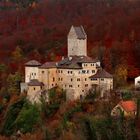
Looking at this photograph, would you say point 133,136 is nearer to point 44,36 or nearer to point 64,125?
point 64,125

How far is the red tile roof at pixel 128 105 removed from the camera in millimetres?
60969

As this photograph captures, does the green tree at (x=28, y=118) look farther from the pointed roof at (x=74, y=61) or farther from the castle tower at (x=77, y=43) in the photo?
the castle tower at (x=77, y=43)

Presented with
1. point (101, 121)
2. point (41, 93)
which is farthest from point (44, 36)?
point (101, 121)

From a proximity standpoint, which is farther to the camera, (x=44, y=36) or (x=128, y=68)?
(x=44, y=36)

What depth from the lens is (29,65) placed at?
2776 inches

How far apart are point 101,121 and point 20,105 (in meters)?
12.5

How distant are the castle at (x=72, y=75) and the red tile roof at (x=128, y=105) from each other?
446 cm

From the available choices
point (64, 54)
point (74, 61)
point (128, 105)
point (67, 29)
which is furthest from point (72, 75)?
point (67, 29)

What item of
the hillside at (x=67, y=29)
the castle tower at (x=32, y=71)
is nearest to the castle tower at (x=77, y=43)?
the castle tower at (x=32, y=71)

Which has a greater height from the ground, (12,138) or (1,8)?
(1,8)

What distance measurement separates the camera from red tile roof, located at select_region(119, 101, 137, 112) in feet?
200

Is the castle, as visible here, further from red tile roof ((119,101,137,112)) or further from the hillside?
the hillside

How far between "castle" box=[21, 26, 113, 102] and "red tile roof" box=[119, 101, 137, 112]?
4458mm

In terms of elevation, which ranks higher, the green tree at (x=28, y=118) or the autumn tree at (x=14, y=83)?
the autumn tree at (x=14, y=83)
